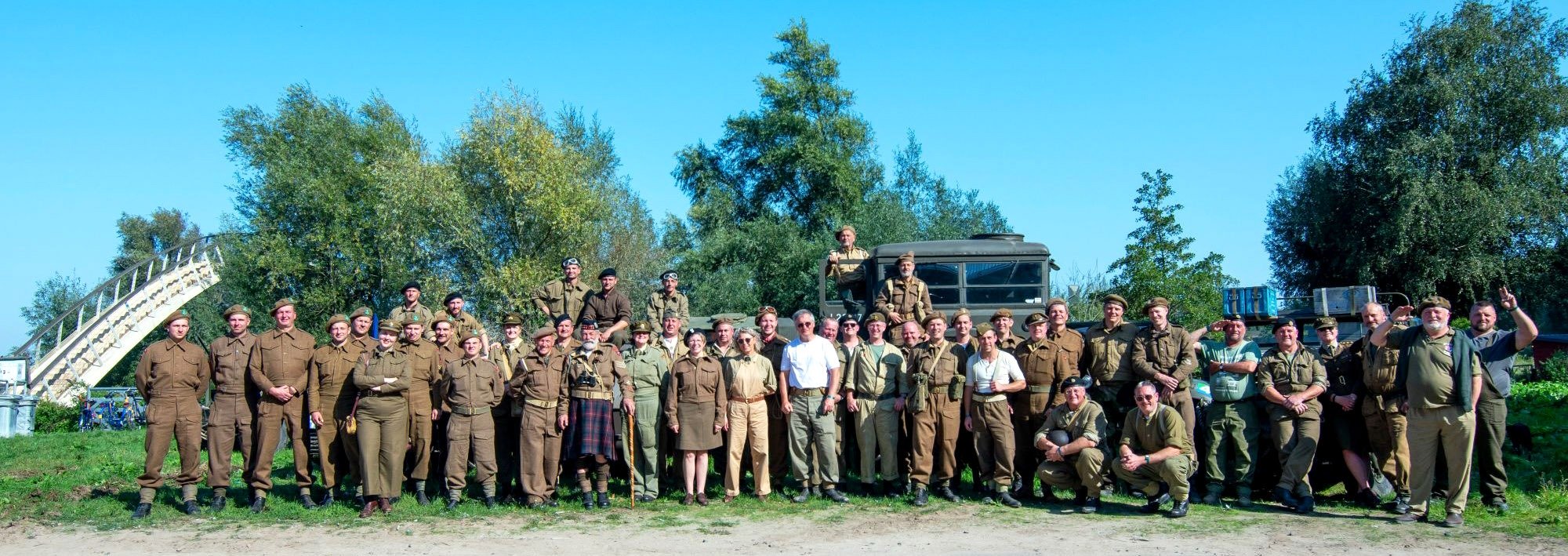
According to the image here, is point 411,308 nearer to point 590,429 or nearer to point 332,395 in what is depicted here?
point 332,395

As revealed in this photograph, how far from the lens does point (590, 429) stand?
9203 mm

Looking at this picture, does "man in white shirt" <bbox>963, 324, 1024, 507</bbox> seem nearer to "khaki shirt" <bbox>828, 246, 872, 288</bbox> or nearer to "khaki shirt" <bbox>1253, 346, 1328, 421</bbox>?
"khaki shirt" <bbox>1253, 346, 1328, 421</bbox>

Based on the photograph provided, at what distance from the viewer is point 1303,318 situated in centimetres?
1302

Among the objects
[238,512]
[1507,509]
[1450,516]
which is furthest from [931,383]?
[238,512]

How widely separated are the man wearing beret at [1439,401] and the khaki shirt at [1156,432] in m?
1.63

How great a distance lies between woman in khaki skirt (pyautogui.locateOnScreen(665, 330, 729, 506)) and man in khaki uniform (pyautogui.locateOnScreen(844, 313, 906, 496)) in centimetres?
115

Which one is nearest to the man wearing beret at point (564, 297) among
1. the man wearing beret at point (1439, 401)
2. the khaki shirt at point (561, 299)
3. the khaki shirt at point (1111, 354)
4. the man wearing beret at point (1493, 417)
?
the khaki shirt at point (561, 299)

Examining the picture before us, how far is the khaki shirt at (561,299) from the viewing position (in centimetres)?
1215

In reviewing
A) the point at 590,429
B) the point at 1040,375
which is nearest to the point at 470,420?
the point at 590,429

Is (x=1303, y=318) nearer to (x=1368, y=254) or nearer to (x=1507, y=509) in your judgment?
(x=1507, y=509)

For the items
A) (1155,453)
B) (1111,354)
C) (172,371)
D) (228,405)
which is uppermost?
(1111,354)

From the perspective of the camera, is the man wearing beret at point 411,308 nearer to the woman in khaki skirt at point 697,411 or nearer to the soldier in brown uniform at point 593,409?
the soldier in brown uniform at point 593,409

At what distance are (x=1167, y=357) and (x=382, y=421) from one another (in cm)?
651

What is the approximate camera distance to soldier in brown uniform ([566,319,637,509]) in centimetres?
920
